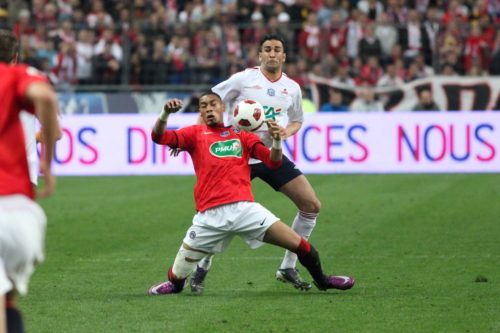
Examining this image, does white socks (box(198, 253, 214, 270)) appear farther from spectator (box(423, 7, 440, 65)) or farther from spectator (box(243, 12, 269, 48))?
spectator (box(423, 7, 440, 65))

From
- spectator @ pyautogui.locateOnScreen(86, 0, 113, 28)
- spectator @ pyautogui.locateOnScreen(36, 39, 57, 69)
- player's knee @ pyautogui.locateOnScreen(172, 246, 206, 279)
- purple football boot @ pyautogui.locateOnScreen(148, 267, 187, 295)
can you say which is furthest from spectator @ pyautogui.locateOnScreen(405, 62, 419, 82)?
player's knee @ pyautogui.locateOnScreen(172, 246, 206, 279)

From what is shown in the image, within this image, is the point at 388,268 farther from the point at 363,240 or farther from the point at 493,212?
the point at 493,212

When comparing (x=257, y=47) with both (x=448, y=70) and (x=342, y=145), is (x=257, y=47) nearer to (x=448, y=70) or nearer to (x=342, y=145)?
(x=448, y=70)

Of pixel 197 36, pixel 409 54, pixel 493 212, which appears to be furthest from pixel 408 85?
pixel 493 212

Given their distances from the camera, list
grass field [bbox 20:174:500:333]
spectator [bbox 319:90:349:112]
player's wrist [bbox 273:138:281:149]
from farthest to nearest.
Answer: spectator [bbox 319:90:349:112] < player's wrist [bbox 273:138:281:149] < grass field [bbox 20:174:500:333]

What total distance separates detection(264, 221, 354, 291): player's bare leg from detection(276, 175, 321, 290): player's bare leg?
0.90ft

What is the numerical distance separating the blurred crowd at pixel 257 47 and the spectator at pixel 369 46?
2cm

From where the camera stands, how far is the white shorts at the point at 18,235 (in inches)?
138

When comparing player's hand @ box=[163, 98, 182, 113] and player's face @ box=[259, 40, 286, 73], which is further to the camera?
player's face @ box=[259, 40, 286, 73]

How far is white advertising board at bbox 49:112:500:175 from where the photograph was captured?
15289 millimetres

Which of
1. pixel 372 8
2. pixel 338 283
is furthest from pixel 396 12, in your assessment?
pixel 338 283

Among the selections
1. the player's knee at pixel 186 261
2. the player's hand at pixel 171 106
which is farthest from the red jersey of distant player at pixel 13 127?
the player's knee at pixel 186 261

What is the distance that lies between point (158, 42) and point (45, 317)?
14.2 m

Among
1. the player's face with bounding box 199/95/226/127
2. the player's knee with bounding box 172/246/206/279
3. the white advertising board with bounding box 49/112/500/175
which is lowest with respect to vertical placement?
the white advertising board with bounding box 49/112/500/175
